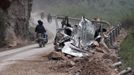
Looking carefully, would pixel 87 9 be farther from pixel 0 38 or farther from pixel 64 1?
pixel 0 38

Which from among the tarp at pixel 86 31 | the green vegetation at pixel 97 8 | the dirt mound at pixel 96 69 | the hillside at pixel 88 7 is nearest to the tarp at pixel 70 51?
the tarp at pixel 86 31

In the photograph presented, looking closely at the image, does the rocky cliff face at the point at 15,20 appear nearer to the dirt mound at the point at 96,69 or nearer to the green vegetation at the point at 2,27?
the green vegetation at the point at 2,27

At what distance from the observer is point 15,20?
35.1 meters

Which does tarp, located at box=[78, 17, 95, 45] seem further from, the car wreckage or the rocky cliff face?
the rocky cliff face

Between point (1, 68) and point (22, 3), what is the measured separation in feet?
69.5

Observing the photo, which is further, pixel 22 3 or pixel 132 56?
pixel 22 3

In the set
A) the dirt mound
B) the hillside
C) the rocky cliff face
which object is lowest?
the hillside

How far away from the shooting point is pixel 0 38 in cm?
3002

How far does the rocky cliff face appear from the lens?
3154 cm

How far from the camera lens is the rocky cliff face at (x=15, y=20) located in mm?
31539

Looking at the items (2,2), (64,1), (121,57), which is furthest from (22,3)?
(64,1)

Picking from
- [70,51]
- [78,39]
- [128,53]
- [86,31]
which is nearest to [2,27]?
[86,31]

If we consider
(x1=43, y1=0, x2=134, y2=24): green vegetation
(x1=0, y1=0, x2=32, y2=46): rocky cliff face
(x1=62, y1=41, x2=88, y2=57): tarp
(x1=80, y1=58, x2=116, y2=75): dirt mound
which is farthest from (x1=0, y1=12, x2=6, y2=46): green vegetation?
(x1=43, y1=0, x2=134, y2=24): green vegetation

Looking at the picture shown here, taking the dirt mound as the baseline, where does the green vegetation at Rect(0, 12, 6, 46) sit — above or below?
below
